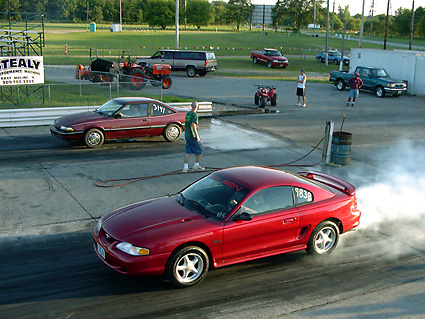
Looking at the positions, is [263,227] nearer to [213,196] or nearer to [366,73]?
[213,196]

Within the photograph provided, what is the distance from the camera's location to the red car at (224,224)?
616cm

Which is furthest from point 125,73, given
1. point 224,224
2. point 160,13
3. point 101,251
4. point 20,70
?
point 160,13

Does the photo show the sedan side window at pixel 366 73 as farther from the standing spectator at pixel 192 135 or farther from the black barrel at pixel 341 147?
the standing spectator at pixel 192 135

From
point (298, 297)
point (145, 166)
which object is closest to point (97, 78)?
point (145, 166)

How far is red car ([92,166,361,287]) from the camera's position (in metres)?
6.16

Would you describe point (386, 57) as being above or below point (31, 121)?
above

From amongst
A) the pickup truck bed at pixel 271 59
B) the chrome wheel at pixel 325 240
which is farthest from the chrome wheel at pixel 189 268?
the pickup truck bed at pixel 271 59

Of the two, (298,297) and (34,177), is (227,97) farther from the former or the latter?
(298,297)

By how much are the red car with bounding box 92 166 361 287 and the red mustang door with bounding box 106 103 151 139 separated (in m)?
7.55

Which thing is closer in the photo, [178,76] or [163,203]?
[163,203]

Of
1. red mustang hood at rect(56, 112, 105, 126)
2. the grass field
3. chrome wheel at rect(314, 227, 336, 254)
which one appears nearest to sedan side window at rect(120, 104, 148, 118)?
red mustang hood at rect(56, 112, 105, 126)

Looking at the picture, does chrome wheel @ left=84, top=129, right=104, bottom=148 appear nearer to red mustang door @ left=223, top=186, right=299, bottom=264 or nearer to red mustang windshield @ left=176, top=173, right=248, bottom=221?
red mustang windshield @ left=176, top=173, right=248, bottom=221

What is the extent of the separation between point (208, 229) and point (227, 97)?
2024cm

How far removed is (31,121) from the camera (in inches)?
682
